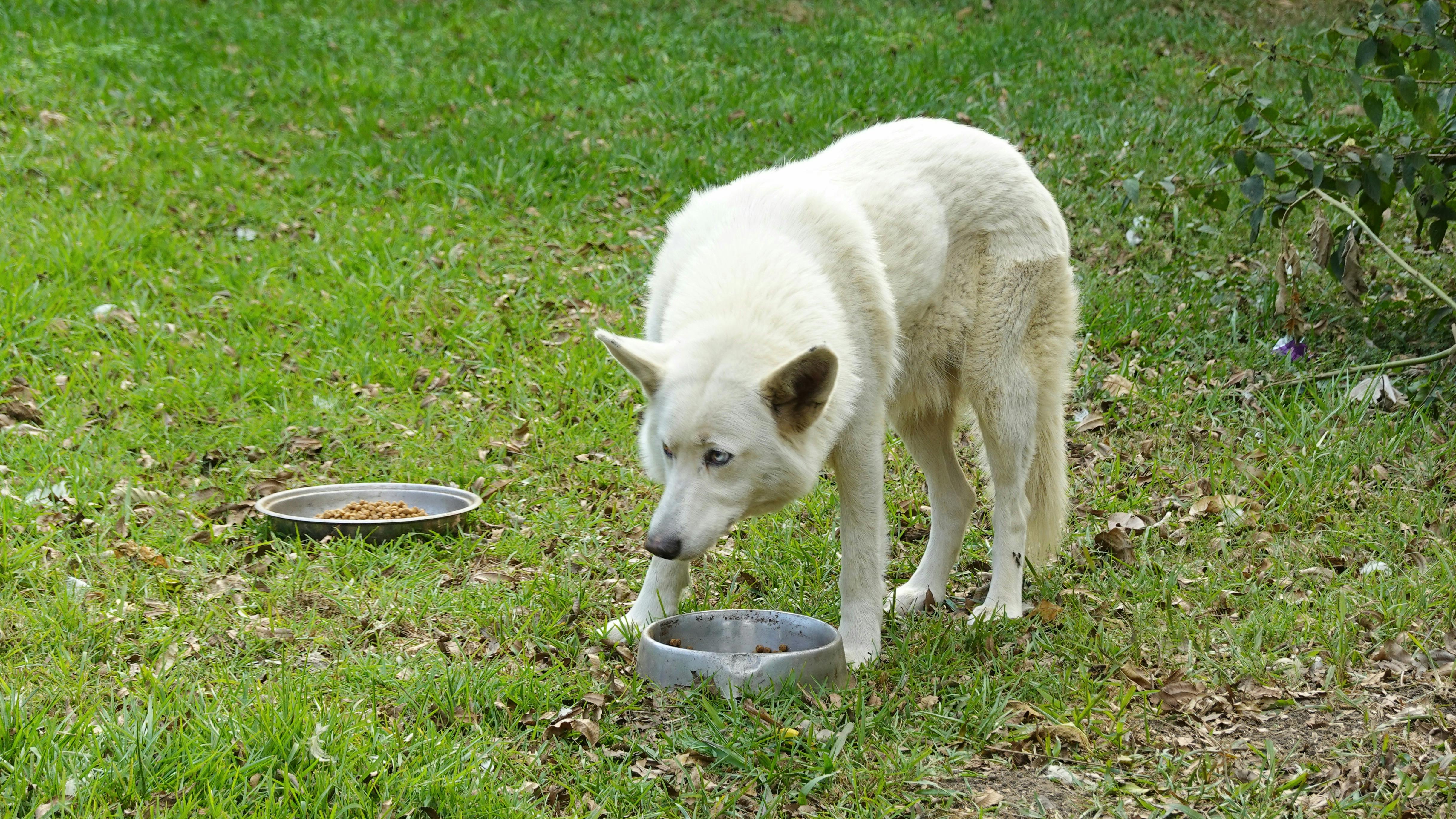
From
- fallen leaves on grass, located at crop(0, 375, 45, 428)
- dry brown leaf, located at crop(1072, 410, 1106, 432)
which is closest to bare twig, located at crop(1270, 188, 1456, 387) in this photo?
dry brown leaf, located at crop(1072, 410, 1106, 432)

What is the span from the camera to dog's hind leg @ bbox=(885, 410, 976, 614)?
486 cm

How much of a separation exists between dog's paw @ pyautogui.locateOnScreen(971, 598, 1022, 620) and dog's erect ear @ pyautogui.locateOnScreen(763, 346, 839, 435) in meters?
1.34

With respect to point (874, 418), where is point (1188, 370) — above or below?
below

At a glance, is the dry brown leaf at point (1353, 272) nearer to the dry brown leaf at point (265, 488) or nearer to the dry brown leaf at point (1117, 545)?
the dry brown leaf at point (1117, 545)

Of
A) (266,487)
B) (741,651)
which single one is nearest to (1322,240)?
(741,651)

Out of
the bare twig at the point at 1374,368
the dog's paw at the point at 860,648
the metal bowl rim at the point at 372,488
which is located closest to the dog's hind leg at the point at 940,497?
the dog's paw at the point at 860,648

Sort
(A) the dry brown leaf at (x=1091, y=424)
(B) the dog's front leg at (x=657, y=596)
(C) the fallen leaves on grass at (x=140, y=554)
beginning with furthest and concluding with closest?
1. (A) the dry brown leaf at (x=1091, y=424)
2. (C) the fallen leaves on grass at (x=140, y=554)
3. (B) the dog's front leg at (x=657, y=596)

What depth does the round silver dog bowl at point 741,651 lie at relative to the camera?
3.56 meters

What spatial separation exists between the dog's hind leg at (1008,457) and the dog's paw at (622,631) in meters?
1.35

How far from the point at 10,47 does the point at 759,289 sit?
10.3m

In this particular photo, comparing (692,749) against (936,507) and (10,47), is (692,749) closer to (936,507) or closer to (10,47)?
(936,507)

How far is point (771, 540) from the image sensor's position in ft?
16.7

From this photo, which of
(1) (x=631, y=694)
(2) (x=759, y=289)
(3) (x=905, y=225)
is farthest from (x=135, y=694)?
(3) (x=905, y=225)

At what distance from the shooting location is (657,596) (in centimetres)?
425
